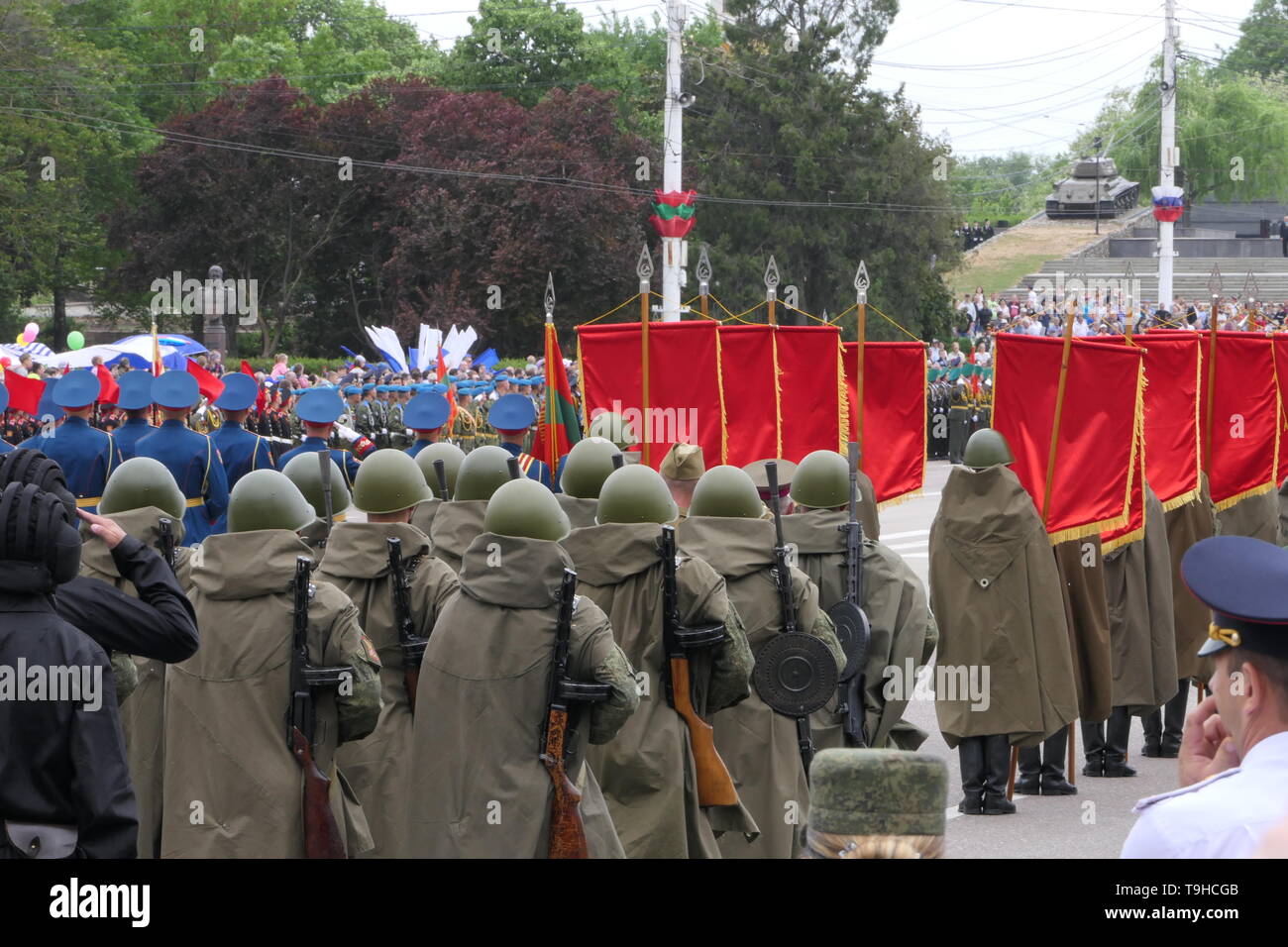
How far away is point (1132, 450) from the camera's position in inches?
368

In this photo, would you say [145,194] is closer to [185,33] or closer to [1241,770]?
[185,33]

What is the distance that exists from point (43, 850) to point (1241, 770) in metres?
2.59

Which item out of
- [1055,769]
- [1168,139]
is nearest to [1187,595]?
[1055,769]

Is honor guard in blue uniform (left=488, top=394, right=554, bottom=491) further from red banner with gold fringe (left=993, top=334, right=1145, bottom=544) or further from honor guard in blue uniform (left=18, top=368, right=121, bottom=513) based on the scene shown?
red banner with gold fringe (left=993, top=334, right=1145, bottom=544)

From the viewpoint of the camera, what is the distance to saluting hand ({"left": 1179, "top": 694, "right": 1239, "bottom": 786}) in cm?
288

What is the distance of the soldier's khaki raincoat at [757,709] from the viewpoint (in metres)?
6.41

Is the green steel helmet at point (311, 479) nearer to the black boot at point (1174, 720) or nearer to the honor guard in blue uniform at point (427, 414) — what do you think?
the honor guard in blue uniform at point (427, 414)

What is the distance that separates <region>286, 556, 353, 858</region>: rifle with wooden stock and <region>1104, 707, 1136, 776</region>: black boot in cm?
529

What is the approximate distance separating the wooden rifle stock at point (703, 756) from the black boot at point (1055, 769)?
3.56 m

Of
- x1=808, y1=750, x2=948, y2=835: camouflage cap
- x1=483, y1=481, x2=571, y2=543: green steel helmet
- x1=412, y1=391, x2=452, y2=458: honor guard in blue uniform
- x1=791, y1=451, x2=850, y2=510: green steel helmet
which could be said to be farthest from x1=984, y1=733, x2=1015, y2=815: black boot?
x1=808, y1=750, x2=948, y2=835: camouflage cap

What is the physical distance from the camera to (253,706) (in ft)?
18.1

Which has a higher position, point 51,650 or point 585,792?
point 51,650

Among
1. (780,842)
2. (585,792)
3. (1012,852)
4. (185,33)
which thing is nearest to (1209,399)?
(1012,852)

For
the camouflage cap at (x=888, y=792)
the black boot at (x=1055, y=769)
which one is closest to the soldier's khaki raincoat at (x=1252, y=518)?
the black boot at (x=1055, y=769)
